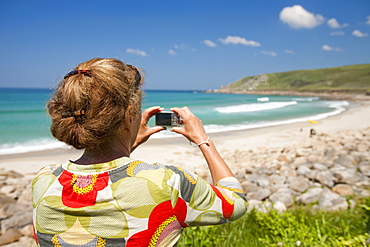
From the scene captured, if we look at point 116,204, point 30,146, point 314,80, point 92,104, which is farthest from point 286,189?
point 314,80

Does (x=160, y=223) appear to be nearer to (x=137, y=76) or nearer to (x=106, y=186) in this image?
(x=106, y=186)

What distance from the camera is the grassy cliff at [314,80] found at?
4046 inches

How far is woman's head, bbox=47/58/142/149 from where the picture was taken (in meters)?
1.14

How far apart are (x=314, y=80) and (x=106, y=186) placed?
443ft

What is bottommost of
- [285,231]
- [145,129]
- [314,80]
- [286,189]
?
[286,189]

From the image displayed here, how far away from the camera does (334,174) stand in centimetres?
528

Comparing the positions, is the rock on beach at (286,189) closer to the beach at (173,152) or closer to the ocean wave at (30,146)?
the beach at (173,152)

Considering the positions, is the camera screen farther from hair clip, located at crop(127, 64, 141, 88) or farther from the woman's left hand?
hair clip, located at crop(127, 64, 141, 88)

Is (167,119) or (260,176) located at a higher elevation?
(167,119)

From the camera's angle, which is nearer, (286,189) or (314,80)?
(286,189)

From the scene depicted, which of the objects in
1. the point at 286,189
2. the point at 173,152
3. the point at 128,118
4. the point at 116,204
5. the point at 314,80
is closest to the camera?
the point at 116,204

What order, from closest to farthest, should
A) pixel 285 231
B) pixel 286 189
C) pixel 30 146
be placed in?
pixel 285 231, pixel 286 189, pixel 30 146

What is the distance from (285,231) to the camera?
2.90 metres

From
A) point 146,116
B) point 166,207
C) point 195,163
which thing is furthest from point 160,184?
point 195,163
